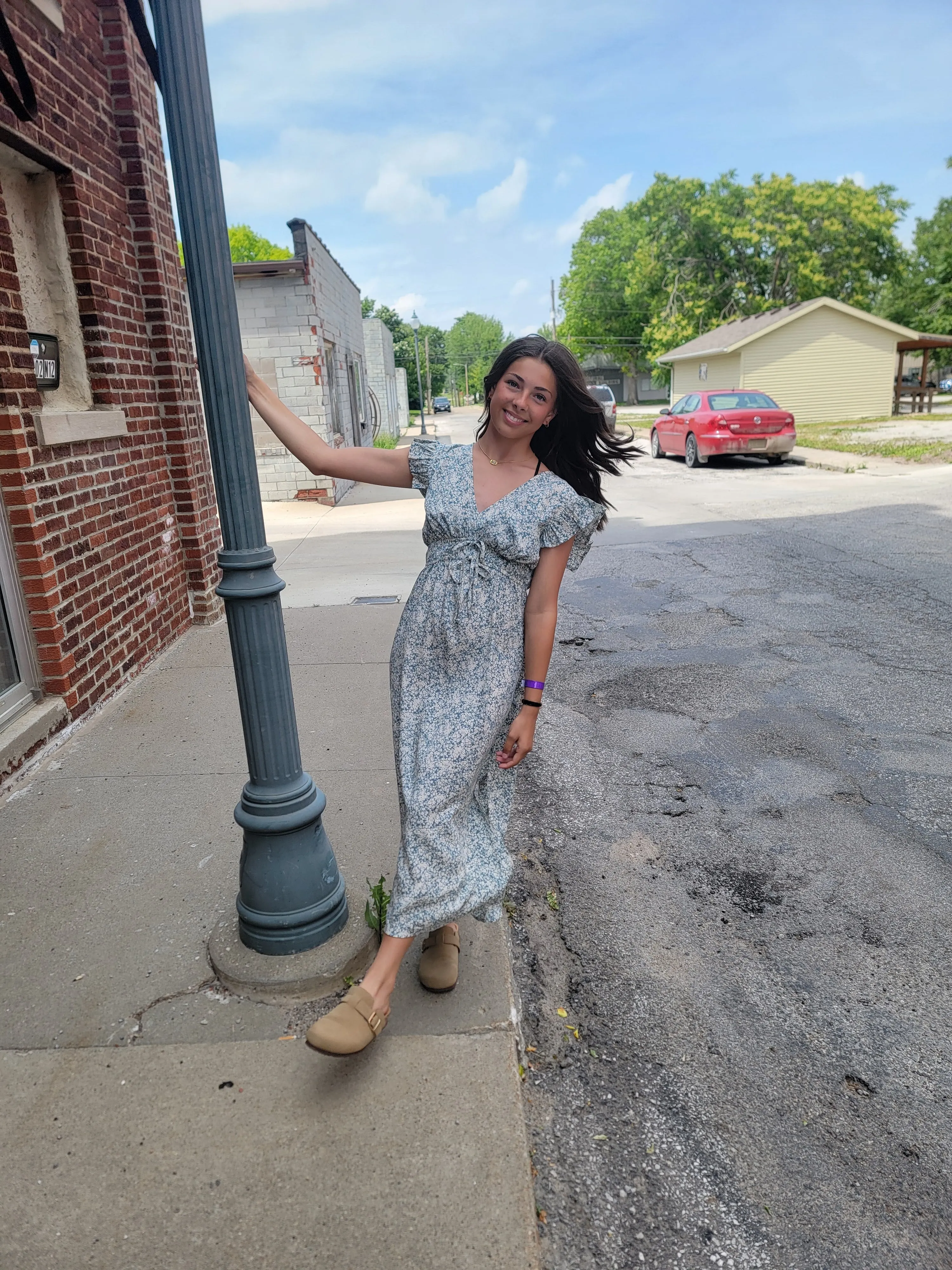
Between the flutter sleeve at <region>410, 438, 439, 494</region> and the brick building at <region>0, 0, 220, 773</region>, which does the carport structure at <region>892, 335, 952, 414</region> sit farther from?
the flutter sleeve at <region>410, 438, 439, 494</region>

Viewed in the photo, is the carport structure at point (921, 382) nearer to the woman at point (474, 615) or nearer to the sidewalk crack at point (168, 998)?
the woman at point (474, 615)

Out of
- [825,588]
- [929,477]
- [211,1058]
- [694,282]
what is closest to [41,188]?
[211,1058]

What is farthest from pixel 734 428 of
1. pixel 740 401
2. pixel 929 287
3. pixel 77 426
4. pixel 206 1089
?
pixel 929 287

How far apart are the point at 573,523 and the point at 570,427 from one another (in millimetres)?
294

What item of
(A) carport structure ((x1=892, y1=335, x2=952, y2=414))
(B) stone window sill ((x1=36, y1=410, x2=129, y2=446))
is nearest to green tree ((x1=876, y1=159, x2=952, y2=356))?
(A) carport structure ((x1=892, y1=335, x2=952, y2=414))

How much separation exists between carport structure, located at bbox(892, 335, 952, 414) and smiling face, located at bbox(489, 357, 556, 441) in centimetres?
3215

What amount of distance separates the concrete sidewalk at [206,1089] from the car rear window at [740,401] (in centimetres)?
1697

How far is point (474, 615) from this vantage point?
90.4 inches

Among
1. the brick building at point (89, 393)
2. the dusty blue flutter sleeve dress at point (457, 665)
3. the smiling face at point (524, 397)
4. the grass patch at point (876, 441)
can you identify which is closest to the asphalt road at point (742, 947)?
the dusty blue flutter sleeve dress at point (457, 665)

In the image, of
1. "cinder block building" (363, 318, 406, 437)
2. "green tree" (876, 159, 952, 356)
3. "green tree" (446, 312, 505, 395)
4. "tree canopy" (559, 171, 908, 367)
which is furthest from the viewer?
"green tree" (446, 312, 505, 395)

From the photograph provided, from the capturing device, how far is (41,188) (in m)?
4.60

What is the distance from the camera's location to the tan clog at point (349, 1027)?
208 cm

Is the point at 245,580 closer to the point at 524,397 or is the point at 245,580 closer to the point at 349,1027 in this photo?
the point at 524,397

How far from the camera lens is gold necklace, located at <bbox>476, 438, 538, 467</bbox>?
2445 millimetres
